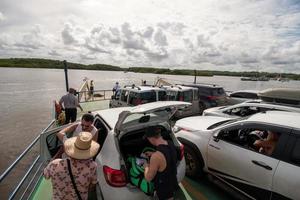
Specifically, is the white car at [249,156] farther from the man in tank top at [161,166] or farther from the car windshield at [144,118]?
the man in tank top at [161,166]

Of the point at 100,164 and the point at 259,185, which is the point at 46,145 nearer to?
the point at 100,164

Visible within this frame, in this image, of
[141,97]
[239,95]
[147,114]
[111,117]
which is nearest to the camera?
[147,114]

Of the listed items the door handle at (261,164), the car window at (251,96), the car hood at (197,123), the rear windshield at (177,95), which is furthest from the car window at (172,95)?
the door handle at (261,164)

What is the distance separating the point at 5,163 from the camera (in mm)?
7988

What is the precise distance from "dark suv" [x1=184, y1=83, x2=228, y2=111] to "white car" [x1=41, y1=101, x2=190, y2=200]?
846 cm

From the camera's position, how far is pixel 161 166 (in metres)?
2.57

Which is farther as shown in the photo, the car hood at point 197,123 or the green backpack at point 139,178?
the car hood at point 197,123

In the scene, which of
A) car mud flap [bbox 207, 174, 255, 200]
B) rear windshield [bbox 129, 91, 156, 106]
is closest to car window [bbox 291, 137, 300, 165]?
car mud flap [bbox 207, 174, 255, 200]

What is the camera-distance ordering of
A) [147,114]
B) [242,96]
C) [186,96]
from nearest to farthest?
[147,114]
[186,96]
[242,96]

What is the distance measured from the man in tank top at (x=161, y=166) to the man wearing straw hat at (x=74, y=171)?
2.12 feet

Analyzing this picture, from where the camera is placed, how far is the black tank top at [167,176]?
2.59 m

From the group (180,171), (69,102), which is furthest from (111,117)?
(69,102)

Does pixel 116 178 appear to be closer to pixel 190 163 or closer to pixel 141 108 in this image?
pixel 141 108

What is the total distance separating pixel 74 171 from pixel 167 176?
1019mm
